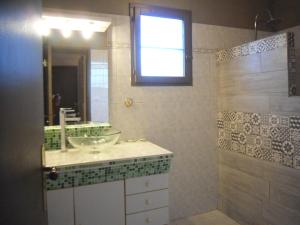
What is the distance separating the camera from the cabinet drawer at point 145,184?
1.82 meters

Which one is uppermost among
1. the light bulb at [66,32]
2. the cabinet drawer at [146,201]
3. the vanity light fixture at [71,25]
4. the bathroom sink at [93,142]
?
the vanity light fixture at [71,25]

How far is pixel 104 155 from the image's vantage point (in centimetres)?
187

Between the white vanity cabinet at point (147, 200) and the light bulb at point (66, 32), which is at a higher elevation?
the light bulb at point (66, 32)

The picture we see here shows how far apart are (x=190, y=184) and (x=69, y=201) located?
133 centimetres

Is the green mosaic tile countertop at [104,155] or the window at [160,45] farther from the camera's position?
the window at [160,45]

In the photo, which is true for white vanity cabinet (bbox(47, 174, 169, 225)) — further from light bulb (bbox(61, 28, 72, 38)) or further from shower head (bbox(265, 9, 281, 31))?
shower head (bbox(265, 9, 281, 31))

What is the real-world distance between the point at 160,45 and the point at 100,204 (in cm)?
148

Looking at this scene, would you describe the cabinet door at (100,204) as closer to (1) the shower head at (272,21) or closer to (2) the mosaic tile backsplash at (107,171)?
(2) the mosaic tile backsplash at (107,171)

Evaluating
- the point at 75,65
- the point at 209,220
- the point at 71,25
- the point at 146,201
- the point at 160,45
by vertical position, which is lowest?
the point at 209,220

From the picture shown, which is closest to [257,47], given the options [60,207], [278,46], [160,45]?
[278,46]

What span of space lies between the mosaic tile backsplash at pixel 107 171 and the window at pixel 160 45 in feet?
2.60

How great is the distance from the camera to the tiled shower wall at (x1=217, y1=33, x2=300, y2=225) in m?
1.98

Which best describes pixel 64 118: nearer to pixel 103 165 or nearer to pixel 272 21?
pixel 103 165

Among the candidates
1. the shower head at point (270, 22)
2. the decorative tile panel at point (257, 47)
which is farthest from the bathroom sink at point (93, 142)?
the shower head at point (270, 22)
